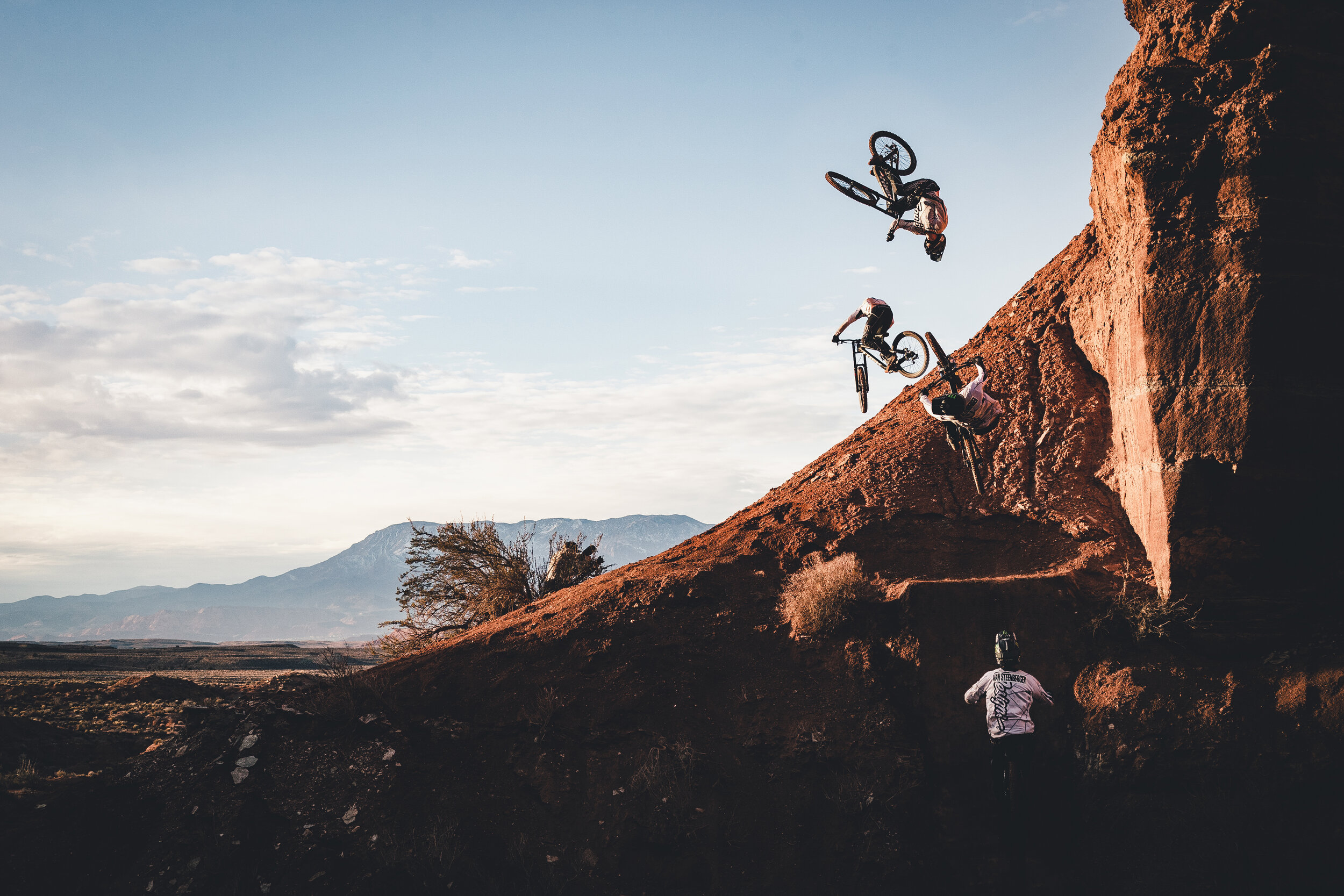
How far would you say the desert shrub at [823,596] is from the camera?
12.2 meters

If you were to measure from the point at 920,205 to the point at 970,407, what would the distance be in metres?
3.38

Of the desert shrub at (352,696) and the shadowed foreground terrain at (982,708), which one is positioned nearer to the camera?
the shadowed foreground terrain at (982,708)

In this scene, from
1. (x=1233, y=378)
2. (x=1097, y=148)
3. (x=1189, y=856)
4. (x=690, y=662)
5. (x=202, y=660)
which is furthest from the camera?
(x=202, y=660)

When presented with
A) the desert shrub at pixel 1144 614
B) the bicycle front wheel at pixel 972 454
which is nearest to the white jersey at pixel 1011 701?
the desert shrub at pixel 1144 614

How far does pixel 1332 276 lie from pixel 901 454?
20.5 ft

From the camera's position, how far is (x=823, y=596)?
12.3 meters

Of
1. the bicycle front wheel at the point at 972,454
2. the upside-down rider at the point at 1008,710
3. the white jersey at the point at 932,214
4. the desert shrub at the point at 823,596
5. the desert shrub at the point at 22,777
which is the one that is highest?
the white jersey at the point at 932,214

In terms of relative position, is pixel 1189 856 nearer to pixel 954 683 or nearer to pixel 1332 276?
pixel 954 683

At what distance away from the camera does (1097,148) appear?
13070mm

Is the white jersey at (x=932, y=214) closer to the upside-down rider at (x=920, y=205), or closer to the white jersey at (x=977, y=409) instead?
the upside-down rider at (x=920, y=205)

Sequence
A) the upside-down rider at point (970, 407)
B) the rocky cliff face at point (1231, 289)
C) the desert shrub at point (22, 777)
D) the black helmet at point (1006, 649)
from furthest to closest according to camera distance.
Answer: the desert shrub at point (22, 777) < the upside-down rider at point (970, 407) < the rocky cliff face at point (1231, 289) < the black helmet at point (1006, 649)

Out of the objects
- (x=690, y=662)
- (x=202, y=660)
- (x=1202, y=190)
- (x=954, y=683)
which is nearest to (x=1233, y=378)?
(x=1202, y=190)

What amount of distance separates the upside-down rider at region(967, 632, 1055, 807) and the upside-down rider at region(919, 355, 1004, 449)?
11.8 feet

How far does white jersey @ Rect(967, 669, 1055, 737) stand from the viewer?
9492mm
